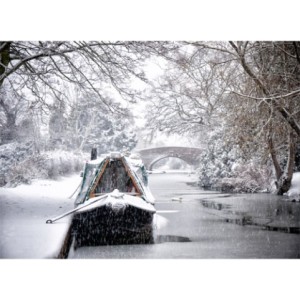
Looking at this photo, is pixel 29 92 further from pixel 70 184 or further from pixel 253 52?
pixel 253 52

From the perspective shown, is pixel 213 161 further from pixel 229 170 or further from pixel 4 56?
pixel 4 56

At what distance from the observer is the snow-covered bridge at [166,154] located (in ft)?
16.1

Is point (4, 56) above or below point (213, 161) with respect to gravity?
above

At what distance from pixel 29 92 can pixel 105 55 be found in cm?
102

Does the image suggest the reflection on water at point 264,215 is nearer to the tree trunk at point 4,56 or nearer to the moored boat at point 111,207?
the moored boat at point 111,207

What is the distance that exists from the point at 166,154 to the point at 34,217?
1.75 m

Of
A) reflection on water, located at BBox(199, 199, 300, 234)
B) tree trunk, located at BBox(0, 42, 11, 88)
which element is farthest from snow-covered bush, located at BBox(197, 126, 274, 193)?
tree trunk, located at BBox(0, 42, 11, 88)

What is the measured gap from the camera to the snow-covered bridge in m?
4.90

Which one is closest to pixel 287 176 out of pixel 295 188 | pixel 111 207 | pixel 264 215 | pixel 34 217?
pixel 295 188

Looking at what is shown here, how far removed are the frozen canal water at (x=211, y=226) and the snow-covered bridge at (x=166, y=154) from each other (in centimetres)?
19

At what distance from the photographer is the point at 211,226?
15.3 feet

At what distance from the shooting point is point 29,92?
15.6 ft

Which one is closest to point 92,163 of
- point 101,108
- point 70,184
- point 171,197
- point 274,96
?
point 70,184

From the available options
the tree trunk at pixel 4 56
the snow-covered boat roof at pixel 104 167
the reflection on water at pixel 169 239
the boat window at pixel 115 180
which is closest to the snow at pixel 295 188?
the reflection on water at pixel 169 239
